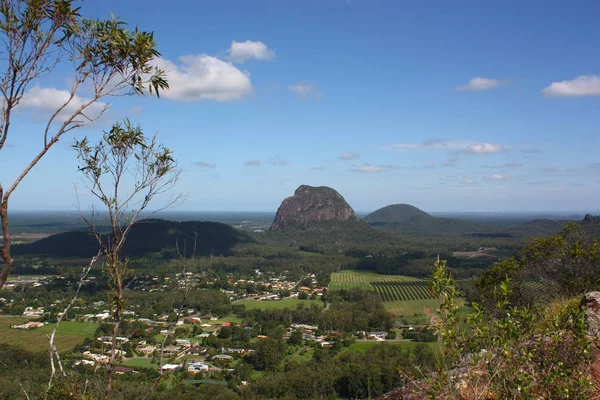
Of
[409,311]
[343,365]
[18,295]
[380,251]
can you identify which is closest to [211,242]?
[380,251]

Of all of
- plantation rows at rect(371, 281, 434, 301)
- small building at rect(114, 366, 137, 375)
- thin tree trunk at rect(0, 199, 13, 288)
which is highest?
thin tree trunk at rect(0, 199, 13, 288)

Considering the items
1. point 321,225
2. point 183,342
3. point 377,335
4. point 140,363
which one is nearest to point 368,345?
point 377,335

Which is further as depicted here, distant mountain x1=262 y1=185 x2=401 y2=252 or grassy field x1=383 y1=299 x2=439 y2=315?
distant mountain x1=262 y1=185 x2=401 y2=252

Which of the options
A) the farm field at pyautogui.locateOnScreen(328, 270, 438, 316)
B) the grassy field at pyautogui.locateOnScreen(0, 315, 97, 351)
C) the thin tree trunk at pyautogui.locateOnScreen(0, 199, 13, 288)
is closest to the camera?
the thin tree trunk at pyautogui.locateOnScreen(0, 199, 13, 288)

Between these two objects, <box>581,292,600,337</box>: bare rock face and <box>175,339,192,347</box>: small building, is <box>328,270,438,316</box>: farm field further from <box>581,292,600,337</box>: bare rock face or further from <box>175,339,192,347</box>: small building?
<box>581,292,600,337</box>: bare rock face

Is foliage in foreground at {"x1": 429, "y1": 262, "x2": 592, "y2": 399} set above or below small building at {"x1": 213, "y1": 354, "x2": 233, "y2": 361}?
above

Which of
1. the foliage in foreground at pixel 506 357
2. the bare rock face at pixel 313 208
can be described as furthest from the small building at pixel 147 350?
the bare rock face at pixel 313 208

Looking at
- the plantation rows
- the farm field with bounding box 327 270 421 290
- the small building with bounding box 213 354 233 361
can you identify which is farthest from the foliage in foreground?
the farm field with bounding box 327 270 421 290

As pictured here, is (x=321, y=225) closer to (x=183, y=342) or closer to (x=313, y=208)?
(x=313, y=208)
